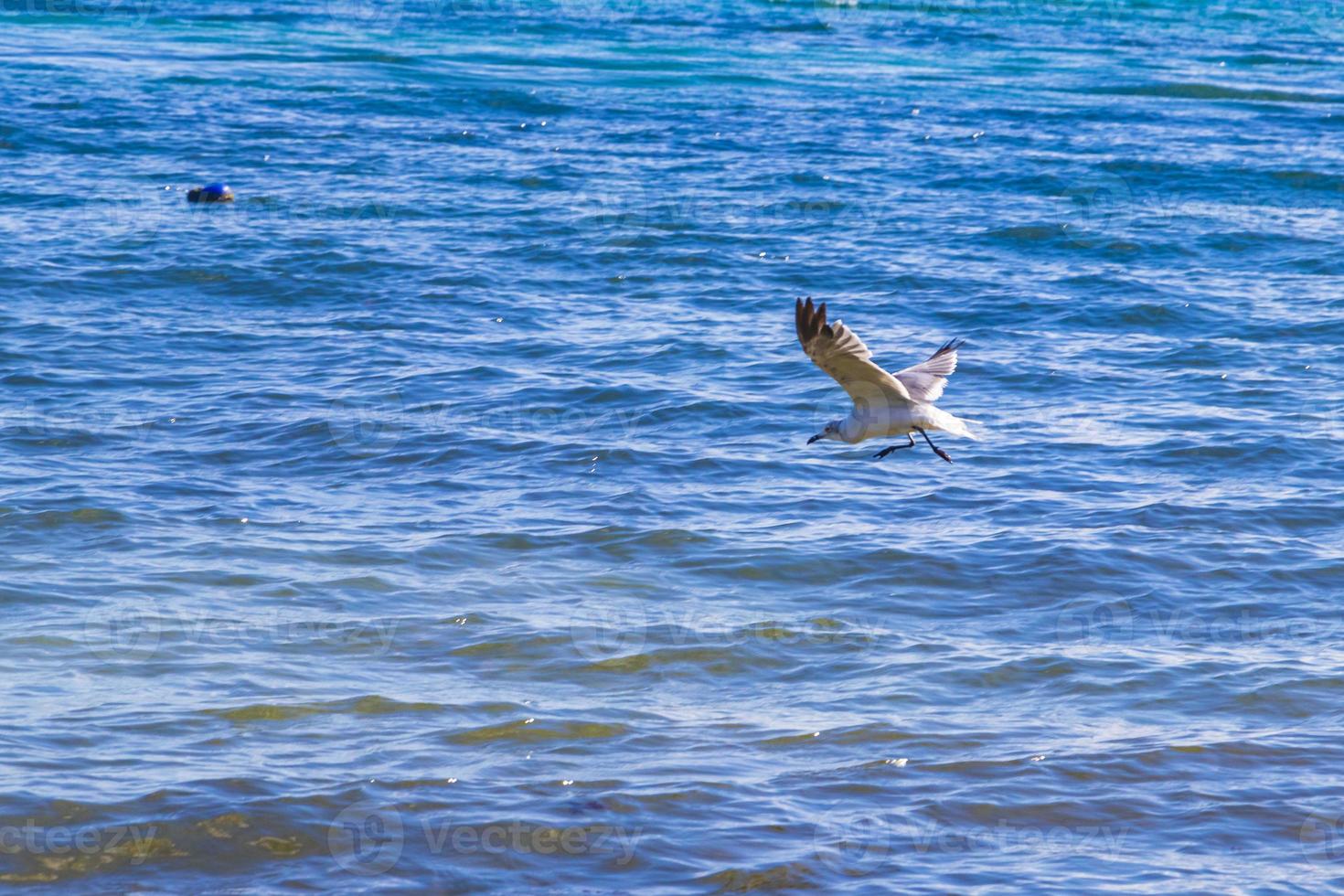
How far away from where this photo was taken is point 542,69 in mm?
33688

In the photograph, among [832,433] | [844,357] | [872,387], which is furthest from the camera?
[832,433]

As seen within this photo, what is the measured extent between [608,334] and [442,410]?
295 centimetres

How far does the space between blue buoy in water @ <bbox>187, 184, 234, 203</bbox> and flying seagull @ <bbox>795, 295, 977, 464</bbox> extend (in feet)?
45.8

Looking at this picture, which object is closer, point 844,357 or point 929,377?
point 844,357

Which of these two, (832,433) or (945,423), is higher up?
(945,423)

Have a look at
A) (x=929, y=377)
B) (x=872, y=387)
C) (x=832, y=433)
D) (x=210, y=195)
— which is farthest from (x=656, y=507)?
(x=210, y=195)

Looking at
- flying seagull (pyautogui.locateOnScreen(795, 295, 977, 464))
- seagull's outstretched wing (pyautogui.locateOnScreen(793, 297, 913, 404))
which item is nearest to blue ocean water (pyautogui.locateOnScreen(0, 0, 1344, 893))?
flying seagull (pyautogui.locateOnScreen(795, 295, 977, 464))

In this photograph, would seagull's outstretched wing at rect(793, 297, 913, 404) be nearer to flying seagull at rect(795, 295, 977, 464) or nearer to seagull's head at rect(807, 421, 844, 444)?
flying seagull at rect(795, 295, 977, 464)

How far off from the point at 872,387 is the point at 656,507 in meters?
3.27

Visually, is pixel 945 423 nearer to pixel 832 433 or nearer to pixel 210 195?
pixel 832 433

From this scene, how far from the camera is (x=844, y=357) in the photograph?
9734mm

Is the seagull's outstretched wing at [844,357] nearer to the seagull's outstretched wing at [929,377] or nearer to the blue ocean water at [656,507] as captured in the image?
the seagull's outstretched wing at [929,377]

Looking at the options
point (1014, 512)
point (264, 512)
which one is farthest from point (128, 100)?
point (1014, 512)

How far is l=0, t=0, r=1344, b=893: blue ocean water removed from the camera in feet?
27.7
